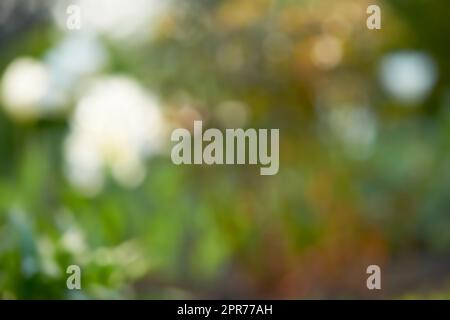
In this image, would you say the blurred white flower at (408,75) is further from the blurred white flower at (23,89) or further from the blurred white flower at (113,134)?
the blurred white flower at (23,89)

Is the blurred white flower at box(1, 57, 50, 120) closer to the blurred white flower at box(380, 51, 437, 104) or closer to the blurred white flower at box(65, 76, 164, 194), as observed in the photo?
the blurred white flower at box(65, 76, 164, 194)

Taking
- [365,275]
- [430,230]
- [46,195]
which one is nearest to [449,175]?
[430,230]

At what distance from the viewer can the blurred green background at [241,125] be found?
38.8 inches

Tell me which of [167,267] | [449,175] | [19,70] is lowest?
[167,267]

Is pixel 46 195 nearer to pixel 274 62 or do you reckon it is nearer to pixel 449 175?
pixel 274 62

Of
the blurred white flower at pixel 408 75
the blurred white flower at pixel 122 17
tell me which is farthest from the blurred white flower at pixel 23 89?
the blurred white flower at pixel 408 75

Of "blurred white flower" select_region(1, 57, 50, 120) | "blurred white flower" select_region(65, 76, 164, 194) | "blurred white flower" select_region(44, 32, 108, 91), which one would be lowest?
"blurred white flower" select_region(65, 76, 164, 194)

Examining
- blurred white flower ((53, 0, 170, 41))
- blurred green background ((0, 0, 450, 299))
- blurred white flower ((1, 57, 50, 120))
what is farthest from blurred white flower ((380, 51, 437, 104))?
blurred white flower ((1, 57, 50, 120))

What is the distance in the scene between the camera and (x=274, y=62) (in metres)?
1.03

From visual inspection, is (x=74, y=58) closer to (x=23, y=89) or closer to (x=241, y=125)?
(x=23, y=89)

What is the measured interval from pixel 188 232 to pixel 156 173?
87mm

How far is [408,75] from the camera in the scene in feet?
3.47

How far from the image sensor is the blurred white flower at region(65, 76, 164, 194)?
3.21 ft

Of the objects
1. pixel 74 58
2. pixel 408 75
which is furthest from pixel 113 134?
pixel 408 75
